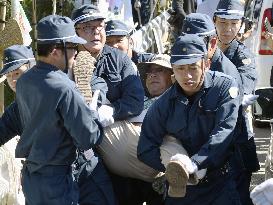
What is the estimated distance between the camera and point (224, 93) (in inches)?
175

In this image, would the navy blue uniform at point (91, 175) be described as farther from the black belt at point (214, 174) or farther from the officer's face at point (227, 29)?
the officer's face at point (227, 29)

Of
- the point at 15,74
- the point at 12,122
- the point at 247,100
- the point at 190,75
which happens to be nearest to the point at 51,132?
the point at 12,122

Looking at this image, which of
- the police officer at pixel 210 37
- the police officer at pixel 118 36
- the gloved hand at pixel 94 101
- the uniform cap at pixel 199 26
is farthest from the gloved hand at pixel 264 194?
the police officer at pixel 118 36

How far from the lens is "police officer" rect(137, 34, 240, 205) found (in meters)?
4.35

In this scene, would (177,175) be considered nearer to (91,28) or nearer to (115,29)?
(91,28)

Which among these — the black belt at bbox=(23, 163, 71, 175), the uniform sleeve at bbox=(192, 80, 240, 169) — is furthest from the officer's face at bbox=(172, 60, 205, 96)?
the black belt at bbox=(23, 163, 71, 175)

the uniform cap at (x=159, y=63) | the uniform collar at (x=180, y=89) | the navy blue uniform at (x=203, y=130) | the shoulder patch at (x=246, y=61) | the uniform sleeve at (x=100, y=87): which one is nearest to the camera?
the navy blue uniform at (x=203, y=130)

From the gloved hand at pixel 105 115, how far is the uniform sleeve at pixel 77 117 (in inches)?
13.4

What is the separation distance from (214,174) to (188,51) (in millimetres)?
809

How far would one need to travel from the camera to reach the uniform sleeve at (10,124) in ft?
15.7

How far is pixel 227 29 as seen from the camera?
5762mm

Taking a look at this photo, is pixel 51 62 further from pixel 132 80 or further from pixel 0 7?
pixel 0 7

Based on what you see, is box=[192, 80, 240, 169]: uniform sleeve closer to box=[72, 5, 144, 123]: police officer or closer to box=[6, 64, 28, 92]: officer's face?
box=[72, 5, 144, 123]: police officer

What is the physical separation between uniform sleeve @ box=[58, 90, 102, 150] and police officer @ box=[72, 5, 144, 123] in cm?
51
